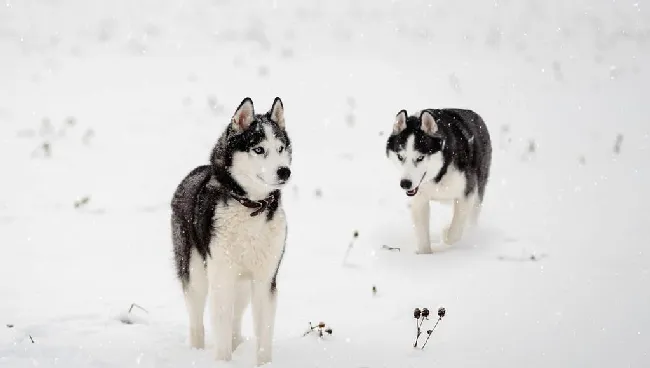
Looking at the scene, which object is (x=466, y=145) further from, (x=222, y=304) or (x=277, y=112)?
(x=222, y=304)

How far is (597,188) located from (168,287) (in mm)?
5022

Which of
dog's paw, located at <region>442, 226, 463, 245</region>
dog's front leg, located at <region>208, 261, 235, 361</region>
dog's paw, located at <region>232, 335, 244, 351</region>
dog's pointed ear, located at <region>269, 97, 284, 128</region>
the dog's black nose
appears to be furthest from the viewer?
dog's paw, located at <region>442, 226, 463, 245</region>

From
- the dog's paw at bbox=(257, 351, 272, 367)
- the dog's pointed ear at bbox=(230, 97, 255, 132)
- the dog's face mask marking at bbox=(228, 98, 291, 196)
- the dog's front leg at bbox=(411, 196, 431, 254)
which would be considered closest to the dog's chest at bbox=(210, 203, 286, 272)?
the dog's face mask marking at bbox=(228, 98, 291, 196)

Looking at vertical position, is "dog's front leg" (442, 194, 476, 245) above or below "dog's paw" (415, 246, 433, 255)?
above

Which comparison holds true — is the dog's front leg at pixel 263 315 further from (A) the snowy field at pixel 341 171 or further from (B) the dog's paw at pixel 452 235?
(B) the dog's paw at pixel 452 235

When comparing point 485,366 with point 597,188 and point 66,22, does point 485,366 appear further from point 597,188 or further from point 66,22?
point 66,22

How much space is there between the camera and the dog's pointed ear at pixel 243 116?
13.3 feet

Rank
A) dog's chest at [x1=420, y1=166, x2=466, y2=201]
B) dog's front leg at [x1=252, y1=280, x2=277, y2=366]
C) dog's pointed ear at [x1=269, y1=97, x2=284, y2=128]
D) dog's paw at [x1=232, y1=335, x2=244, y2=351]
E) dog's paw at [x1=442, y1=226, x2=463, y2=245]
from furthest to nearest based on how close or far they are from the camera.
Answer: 1. dog's paw at [x1=442, y1=226, x2=463, y2=245]
2. dog's chest at [x1=420, y1=166, x2=466, y2=201]
3. dog's paw at [x1=232, y1=335, x2=244, y2=351]
4. dog's pointed ear at [x1=269, y1=97, x2=284, y2=128]
5. dog's front leg at [x1=252, y1=280, x2=277, y2=366]

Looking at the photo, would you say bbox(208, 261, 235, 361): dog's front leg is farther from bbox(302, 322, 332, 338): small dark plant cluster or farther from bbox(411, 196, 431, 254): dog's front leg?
bbox(411, 196, 431, 254): dog's front leg

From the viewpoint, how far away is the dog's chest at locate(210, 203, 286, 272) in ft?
13.1

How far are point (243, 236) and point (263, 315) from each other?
1.71 feet

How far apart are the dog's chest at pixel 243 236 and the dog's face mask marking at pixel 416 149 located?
2503mm

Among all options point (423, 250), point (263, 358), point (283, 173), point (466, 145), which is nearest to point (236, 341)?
point (263, 358)

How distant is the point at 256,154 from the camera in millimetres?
3986
